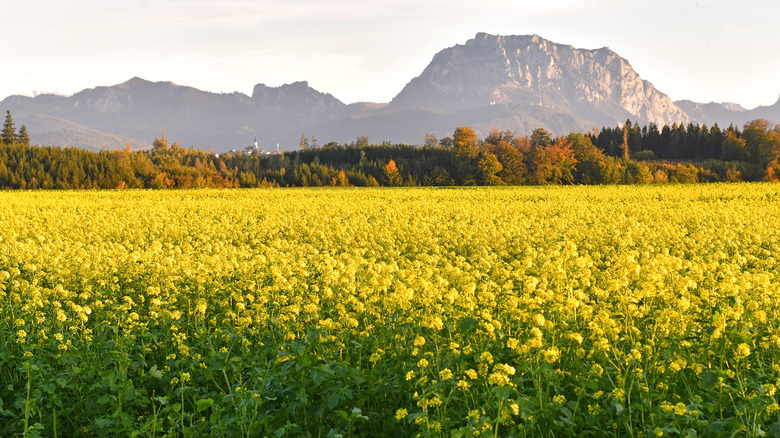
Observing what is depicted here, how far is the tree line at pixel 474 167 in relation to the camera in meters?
90.3

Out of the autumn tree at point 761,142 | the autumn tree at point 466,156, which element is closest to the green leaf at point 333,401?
the autumn tree at point 466,156

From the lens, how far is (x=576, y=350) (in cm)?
604

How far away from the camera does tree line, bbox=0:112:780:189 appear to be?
90.3m

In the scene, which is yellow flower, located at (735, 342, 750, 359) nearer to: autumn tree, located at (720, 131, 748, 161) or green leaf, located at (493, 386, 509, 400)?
green leaf, located at (493, 386, 509, 400)

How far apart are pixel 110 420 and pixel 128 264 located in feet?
24.2

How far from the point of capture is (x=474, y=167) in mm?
100625

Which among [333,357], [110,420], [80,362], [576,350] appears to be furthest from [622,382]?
[80,362]

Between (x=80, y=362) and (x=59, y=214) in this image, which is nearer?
(x=80, y=362)

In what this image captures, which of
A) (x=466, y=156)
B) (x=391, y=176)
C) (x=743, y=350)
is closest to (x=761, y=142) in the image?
(x=466, y=156)

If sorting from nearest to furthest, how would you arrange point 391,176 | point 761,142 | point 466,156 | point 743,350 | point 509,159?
point 743,350 → point 761,142 → point 509,159 → point 466,156 → point 391,176

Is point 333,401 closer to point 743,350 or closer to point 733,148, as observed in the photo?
point 743,350

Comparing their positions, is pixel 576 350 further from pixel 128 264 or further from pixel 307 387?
pixel 128 264

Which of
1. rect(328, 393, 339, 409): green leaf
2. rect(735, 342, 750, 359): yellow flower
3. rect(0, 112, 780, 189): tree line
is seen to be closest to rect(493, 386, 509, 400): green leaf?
rect(328, 393, 339, 409): green leaf

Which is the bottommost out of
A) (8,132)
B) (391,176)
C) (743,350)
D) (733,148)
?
(743,350)
